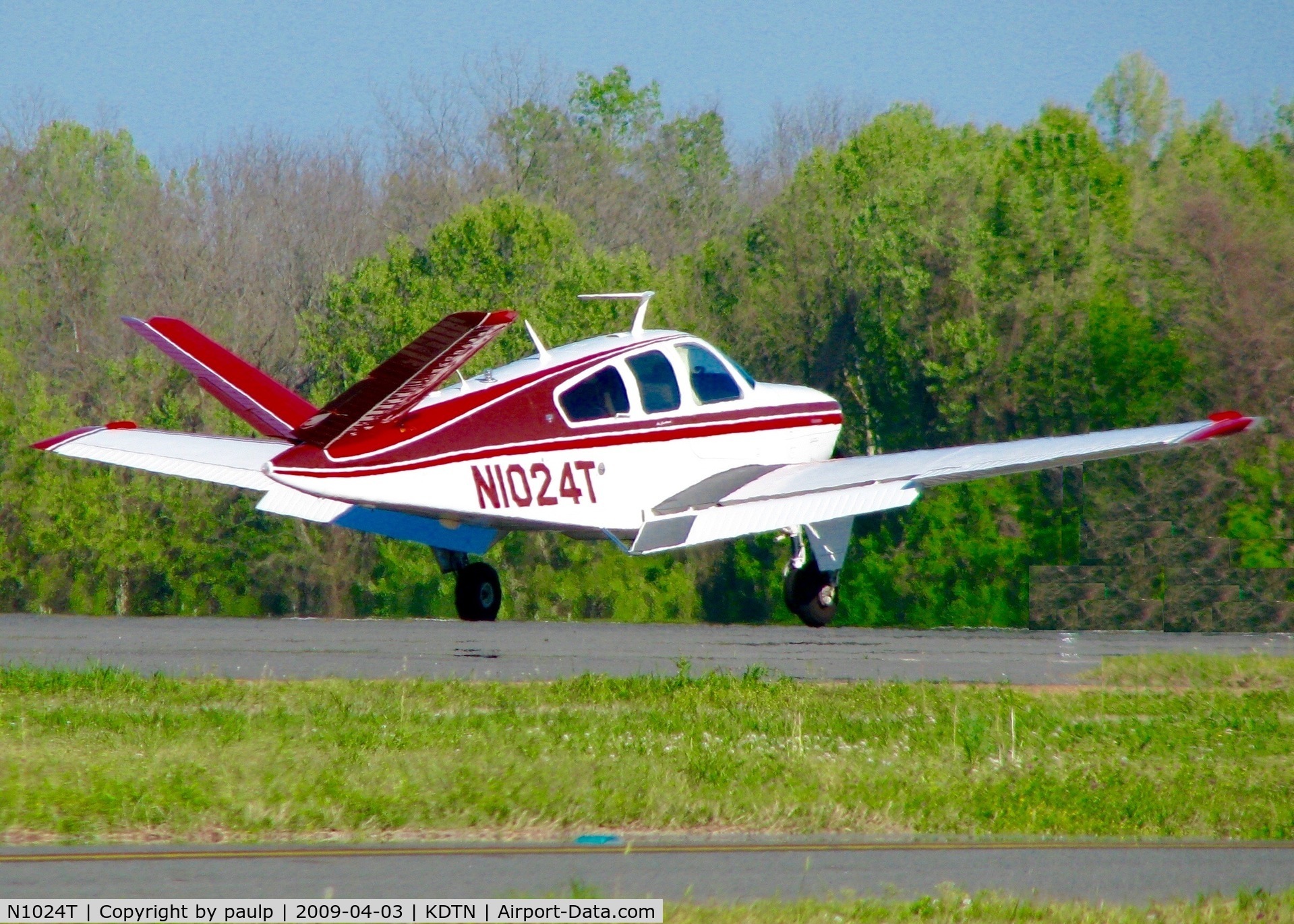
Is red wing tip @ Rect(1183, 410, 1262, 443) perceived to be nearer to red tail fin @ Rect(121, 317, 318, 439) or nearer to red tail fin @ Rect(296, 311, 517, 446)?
red tail fin @ Rect(296, 311, 517, 446)

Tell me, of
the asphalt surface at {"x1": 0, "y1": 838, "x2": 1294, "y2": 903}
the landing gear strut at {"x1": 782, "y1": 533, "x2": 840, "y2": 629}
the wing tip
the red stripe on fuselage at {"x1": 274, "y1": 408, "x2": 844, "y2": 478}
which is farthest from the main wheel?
the asphalt surface at {"x1": 0, "y1": 838, "x2": 1294, "y2": 903}

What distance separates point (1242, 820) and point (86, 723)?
23.2 ft

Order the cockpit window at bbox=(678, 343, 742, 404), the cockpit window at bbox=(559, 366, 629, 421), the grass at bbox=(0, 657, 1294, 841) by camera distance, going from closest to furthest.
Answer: the grass at bbox=(0, 657, 1294, 841)
the cockpit window at bbox=(559, 366, 629, 421)
the cockpit window at bbox=(678, 343, 742, 404)

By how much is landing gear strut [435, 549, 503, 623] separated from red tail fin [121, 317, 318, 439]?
266 cm

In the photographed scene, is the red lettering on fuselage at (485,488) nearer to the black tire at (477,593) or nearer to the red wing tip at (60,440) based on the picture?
the black tire at (477,593)

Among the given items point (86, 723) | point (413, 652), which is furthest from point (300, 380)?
point (86, 723)

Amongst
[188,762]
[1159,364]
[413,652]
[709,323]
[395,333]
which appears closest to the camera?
[188,762]

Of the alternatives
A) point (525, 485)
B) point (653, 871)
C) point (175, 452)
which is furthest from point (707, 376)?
point (653, 871)

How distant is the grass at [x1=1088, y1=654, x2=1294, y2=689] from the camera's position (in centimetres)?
1477

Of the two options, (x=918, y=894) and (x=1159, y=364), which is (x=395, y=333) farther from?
(x=918, y=894)

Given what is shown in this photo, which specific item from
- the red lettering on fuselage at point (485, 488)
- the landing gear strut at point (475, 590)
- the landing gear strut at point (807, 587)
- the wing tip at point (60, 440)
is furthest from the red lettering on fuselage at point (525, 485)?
the wing tip at point (60, 440)

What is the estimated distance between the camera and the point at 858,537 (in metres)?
48.7
